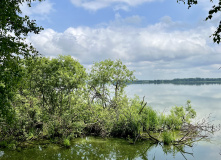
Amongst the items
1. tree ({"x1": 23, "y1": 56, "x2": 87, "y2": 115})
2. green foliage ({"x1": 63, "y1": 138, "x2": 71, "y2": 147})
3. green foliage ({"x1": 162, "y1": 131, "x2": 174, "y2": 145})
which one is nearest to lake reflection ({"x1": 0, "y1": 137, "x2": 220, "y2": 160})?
green foliage ({"x1": 63, "y1": 138, "x2": 71, "y2": 147})

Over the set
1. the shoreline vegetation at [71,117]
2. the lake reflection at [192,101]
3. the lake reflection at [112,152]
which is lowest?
the lake reflection at [112,152]

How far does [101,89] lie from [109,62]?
3.00 metres

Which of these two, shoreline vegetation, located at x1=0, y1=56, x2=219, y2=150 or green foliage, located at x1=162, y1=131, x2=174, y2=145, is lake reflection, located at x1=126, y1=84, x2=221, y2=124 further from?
green foliage, located at x1=162, y1=131, x2=174, y2=145

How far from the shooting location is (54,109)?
567 inches

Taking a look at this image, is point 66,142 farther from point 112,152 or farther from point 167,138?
point 167,138

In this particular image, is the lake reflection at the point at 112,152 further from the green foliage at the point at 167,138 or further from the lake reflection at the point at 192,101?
the lake reflection at the point at 192,101

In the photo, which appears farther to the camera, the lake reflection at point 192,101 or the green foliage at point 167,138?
the lake reflection at point 192,101

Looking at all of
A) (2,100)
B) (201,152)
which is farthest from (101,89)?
(2,100)

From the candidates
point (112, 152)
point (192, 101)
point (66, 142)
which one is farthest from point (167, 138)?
point (192, 101)

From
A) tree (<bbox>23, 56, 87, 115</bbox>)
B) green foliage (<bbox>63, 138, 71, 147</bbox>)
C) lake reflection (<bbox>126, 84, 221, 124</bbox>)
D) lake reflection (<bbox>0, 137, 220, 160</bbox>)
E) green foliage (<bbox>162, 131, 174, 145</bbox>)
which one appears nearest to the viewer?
lake reflection (<bbox>0, 137, 220, 160</bbox>)

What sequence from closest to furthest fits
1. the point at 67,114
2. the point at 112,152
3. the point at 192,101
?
the point at 112,152 → the point at 67,114 → the point at 192,101

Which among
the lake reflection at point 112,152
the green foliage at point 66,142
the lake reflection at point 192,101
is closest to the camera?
the lake reflection at point 112,152

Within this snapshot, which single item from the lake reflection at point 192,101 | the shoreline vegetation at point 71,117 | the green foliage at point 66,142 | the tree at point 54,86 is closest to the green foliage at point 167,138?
the shoreline vegetation at point 71,117

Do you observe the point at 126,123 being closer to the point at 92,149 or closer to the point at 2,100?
the point at 92,149
